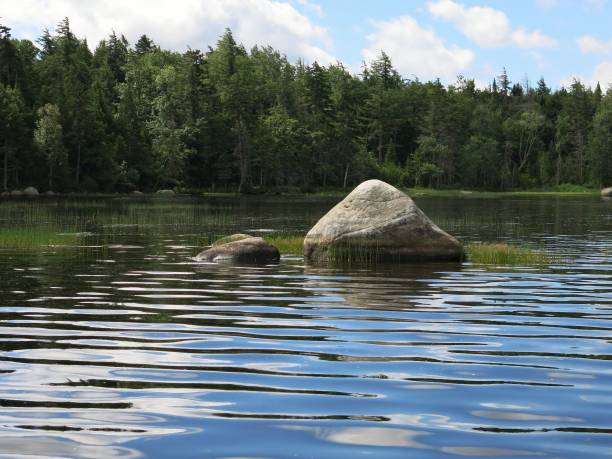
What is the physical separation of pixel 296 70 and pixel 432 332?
18336 cm

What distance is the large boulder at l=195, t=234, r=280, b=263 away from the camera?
22.5 m

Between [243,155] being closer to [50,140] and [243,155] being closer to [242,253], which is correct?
[50,140]

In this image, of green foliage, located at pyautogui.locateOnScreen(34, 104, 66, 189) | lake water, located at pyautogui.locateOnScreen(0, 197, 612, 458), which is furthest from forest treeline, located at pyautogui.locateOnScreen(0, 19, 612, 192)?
lake water, located at pyautogui.locateOnScreen(0, 197, 612, 458)

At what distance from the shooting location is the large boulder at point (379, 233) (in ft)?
73.5

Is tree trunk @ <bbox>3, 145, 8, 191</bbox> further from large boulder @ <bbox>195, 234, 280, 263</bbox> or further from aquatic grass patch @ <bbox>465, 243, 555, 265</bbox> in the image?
aquatic grass patch @ <bbox>465, 243, 555, 265</bbox>

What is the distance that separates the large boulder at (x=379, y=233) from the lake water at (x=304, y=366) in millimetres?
4070

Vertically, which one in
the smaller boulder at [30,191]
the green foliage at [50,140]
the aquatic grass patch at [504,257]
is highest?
the green foliage at [50,140]

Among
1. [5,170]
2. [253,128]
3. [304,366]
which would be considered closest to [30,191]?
[5,170]

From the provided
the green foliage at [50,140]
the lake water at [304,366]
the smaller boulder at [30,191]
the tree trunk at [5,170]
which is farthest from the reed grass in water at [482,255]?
the green foliage at [50,140]

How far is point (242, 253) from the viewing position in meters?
22.6

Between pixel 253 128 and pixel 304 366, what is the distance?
392 feet

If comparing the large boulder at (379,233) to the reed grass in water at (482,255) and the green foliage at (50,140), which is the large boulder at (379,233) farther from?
the green foliage at (50,140)

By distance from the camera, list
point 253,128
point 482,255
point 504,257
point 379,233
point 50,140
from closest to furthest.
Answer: point 379,233, point 504,257, point 482,255, point 50,140, point 253,128

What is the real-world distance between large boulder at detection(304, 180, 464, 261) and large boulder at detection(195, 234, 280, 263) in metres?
1.29
